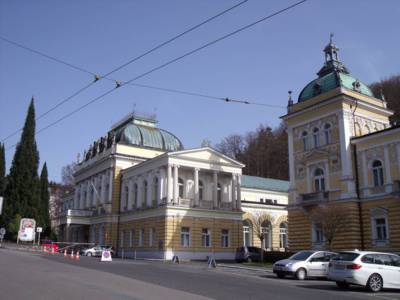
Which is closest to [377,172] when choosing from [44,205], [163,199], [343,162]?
[343,162]

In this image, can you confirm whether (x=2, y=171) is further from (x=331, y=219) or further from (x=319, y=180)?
(x=331, y=219)

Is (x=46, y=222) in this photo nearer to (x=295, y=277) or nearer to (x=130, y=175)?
(x=130, y=175)

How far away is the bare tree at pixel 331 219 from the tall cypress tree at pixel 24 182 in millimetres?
45176

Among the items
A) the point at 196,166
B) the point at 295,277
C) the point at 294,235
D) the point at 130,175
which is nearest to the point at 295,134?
the point at 294,235

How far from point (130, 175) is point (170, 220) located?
38.8 feet

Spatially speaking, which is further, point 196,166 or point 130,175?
point 130,175

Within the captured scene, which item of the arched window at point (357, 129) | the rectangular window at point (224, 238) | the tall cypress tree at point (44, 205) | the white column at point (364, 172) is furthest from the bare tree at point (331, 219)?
the tall cypress tree at point (44, 205)

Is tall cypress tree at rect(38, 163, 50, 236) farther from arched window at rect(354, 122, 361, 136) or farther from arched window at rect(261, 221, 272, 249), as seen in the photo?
arched window at rect(354, 122, 361, 136)

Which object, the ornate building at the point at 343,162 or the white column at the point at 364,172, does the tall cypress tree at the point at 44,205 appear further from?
the white column at the point at 364,172

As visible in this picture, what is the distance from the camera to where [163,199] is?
1877 inches

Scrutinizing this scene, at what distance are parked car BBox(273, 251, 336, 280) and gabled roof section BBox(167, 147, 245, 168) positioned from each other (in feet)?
85.7

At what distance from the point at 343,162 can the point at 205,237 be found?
1975 cm

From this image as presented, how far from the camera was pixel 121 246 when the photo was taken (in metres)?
55.2

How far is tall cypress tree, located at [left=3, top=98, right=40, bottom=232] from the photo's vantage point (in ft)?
208
